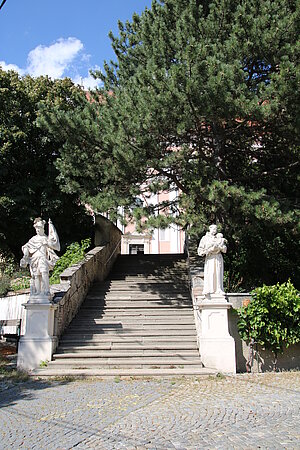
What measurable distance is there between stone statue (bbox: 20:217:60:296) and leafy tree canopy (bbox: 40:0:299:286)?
2009 mm

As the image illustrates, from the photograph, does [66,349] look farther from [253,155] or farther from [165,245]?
[165,245]

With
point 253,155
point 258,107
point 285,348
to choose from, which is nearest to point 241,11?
point 258,107

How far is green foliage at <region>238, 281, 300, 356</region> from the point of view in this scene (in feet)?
27.4

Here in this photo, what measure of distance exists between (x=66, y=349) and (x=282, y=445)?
5.65 metres

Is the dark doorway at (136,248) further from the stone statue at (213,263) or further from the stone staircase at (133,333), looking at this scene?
the stone statue at (213,263)

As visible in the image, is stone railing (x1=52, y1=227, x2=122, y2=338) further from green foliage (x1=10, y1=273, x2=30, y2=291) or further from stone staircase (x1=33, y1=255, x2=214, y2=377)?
green foliage (x1=10, y1=273, x2=30, y2=291)

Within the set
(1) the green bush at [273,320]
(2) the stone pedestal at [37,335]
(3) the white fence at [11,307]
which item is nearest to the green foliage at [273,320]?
(1) the green bush at [273,320]

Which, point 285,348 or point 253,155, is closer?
point 285,348

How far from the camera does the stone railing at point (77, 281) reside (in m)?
9.57

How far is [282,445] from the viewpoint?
4.35 metres

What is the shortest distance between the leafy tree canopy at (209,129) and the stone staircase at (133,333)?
7.71 ft

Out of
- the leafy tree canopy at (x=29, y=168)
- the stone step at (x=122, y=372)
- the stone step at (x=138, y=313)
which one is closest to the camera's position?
the stone step at (x=122, y=372)

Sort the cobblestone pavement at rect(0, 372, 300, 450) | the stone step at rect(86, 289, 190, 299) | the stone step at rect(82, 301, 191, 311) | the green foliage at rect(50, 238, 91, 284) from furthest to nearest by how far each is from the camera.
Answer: the green foliage at rect(50, 238, 91, 284)
the stone step at rect(86, 289, 190, 299)
the stone step at rect(82, 301, 191, 311)
the cobblestone pavement at rect(0, 372, 300, 450)

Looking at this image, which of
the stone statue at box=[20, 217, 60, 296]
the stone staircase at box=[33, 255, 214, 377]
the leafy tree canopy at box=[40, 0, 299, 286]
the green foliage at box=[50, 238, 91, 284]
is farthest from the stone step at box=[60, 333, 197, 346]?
Answer: the green foliage at box=[50, 238, 91, 284]
